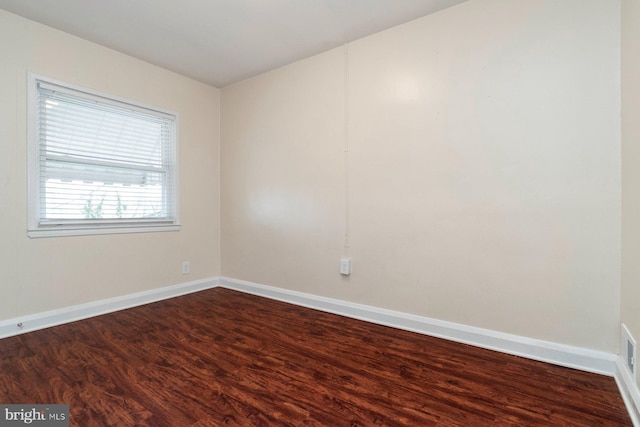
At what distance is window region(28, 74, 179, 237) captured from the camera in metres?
2.40

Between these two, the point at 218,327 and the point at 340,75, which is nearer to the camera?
the point at 218,327

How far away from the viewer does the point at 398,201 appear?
239 centimetres

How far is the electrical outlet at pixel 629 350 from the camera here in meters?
1.42

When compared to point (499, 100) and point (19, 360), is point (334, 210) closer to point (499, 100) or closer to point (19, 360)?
point (499, 100)

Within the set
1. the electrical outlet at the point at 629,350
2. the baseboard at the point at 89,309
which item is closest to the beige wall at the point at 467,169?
the electrical outlet at the point at 629,350

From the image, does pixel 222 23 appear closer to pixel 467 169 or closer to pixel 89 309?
pixel 467 169

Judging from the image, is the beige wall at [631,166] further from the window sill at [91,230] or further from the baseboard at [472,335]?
the window sill at [91,230]

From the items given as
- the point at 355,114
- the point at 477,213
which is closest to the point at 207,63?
the point at 355,114

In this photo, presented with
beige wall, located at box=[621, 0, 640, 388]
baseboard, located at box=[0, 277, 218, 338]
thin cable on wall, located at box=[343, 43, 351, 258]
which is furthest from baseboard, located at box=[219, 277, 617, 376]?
baseboard, located at box=[0, 277, 218, 338]

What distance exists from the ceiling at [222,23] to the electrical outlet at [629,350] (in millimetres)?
2256

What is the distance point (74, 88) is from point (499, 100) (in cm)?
331

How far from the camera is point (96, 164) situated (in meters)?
2.70

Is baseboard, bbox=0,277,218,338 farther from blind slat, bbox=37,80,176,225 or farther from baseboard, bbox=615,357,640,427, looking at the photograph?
baseboard, bbox=615,357,640,427

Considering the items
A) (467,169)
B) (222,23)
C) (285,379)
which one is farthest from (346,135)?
(285,379)
